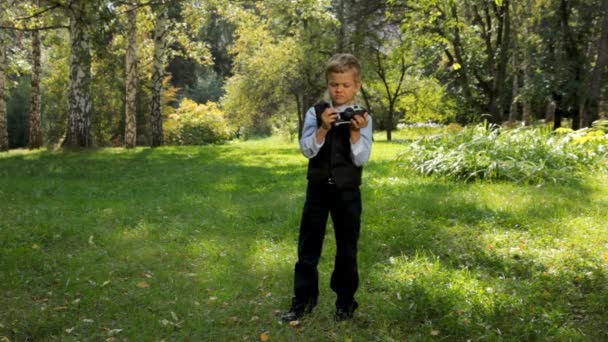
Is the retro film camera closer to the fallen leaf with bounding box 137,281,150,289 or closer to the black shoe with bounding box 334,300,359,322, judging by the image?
the black shoe with bounding box 334,300,359,322

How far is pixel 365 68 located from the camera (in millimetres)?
25141

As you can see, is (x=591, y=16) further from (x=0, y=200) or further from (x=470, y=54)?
(x=0, y=200)

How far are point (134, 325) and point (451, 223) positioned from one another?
3.92 meters

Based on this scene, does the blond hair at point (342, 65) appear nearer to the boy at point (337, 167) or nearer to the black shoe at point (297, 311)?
the boy at point (337, 167)

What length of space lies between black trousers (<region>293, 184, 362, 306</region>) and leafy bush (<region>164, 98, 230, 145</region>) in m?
26.8

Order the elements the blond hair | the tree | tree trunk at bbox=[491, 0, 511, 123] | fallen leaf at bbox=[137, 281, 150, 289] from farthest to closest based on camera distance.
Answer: the tree
tree trunk at bbox=[491, 0, 511, 123]
fallen leaf at bbox=[137, 281, 150, 289]
the blond hair

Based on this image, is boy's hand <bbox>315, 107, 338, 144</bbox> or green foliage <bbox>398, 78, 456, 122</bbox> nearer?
boy's hand <bbox>315, 107, 338, 144</bbox>

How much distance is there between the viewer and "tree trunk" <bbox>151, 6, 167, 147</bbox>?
1922cm

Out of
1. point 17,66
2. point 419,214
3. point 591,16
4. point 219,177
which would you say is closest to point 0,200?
point 219,177

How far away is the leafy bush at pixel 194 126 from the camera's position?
3003 cm

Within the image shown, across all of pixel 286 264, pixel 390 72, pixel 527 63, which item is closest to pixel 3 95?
pixel 390 72

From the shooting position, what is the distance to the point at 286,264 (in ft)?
17.0

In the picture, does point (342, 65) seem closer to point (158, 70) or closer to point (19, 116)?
point (158, 70)

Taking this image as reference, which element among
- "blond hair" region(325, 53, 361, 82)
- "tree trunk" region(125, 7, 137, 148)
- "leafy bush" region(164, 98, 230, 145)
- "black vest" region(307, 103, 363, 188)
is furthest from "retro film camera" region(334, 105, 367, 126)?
"leafy bush" region(164, 98, 230, 145)
